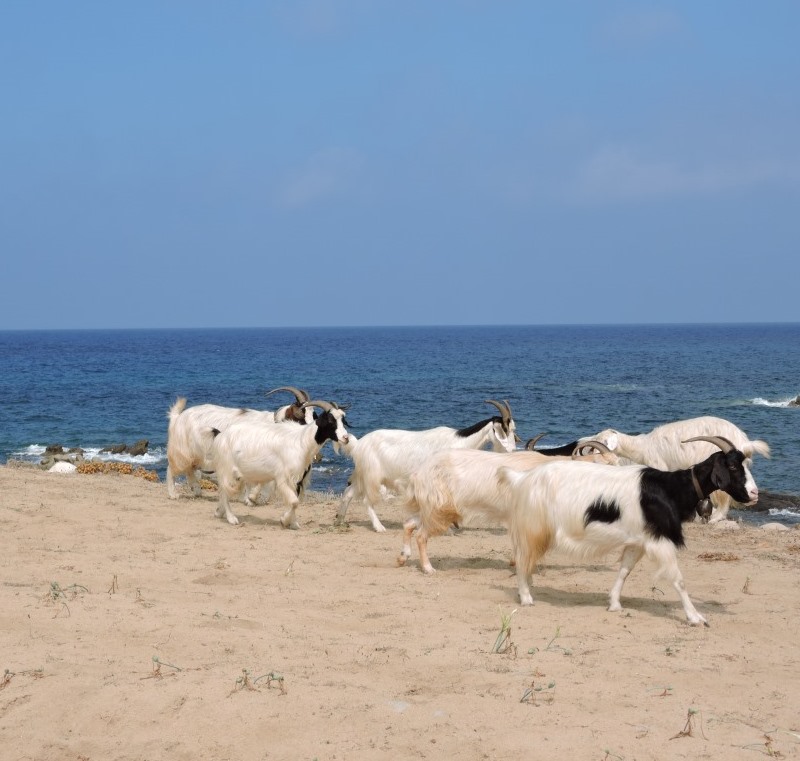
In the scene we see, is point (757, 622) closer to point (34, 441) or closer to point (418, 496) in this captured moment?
point (418, 496)

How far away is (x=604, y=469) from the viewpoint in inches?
342

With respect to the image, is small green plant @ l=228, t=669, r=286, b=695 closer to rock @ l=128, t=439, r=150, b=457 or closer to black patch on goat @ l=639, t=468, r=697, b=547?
black patch on goat @ l=639, t=468, r=697, b=547

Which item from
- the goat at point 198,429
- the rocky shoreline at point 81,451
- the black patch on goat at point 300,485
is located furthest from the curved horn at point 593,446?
the rocky shoreline at point 81,451

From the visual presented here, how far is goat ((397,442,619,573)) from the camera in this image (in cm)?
961

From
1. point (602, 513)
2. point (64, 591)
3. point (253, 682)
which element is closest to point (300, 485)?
point (64, 591)

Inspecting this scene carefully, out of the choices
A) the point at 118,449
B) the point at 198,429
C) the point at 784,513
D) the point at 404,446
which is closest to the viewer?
the point at 404,446

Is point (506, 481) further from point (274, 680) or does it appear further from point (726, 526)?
point (726, 526)

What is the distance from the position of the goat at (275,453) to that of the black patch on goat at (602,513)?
15.4 ft

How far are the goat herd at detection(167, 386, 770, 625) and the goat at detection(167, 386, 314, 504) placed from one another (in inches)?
1.2

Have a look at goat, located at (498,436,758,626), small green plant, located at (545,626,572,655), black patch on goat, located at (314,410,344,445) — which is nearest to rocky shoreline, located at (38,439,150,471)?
black patch on goat, located at (314,410,344,445)

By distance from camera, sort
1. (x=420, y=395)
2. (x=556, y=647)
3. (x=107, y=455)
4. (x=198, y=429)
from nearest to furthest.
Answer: (x=556, y=647) < (x=198, y=429) < (x=107, y=455) < (x=420, y=395)

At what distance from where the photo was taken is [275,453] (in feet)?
41.4

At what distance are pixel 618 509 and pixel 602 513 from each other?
141 millimetres

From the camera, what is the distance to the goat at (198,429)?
14.4m
